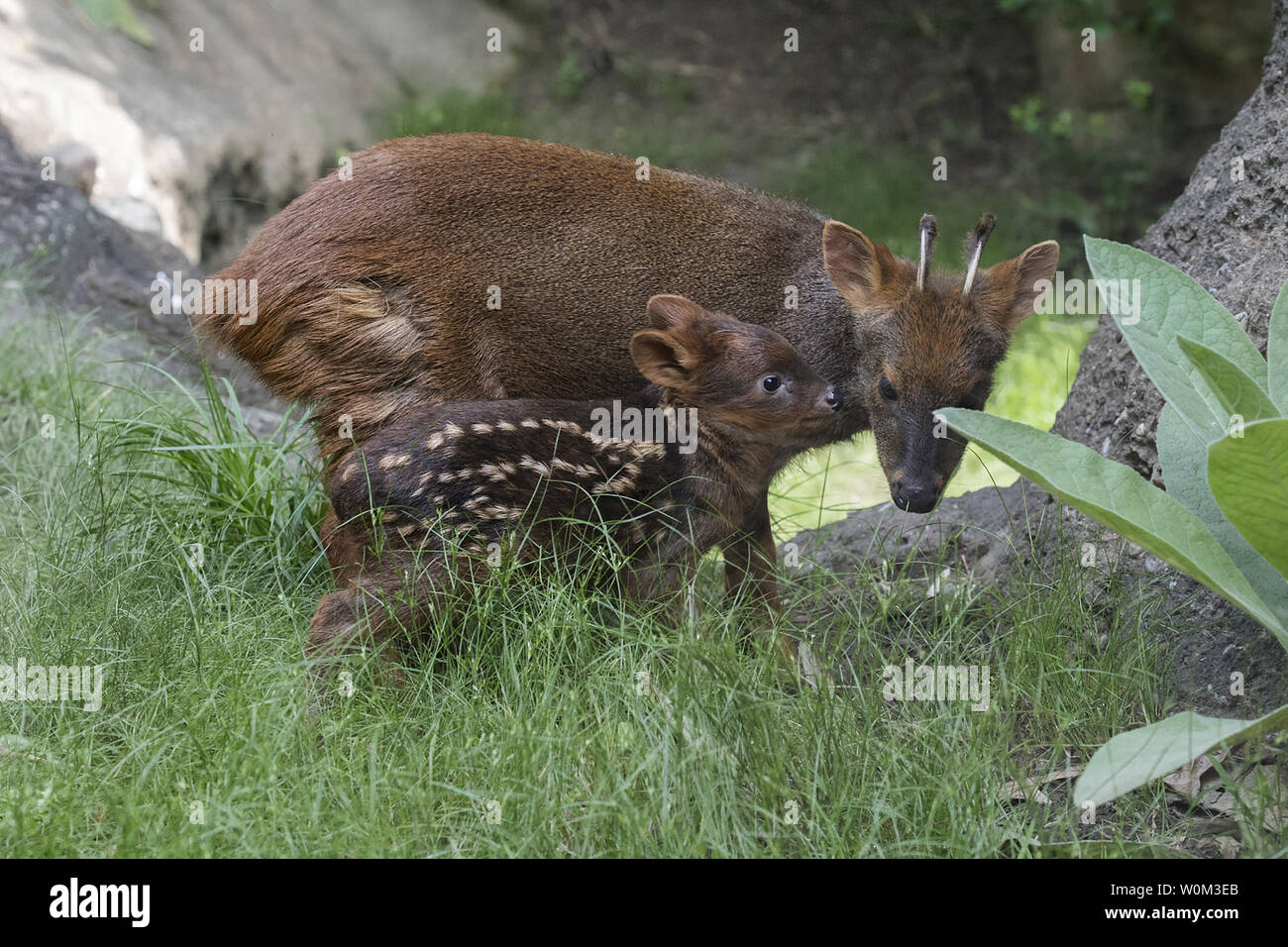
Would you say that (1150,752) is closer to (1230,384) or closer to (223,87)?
(1230,384)

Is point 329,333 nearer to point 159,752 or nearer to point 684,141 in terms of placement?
point 159,752

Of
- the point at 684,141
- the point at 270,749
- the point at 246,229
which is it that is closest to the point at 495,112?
the point at 684,141

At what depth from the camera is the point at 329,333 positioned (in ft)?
14.1

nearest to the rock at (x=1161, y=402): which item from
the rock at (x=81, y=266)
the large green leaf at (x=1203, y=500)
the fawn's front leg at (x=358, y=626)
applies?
the large green leaf at (x=1203, y=500)

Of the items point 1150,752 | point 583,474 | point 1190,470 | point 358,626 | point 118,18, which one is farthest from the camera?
point 118,18

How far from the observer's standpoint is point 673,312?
4391 mm

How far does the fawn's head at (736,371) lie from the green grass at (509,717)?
22.9 inches

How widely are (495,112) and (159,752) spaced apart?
7768 millimetres

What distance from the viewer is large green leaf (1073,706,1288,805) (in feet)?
9.02

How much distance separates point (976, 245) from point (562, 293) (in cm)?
140

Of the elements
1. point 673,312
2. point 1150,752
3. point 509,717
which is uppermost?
point 673,312

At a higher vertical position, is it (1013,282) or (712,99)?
(712,99)

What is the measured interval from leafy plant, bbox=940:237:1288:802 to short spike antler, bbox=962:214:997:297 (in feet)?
2.73

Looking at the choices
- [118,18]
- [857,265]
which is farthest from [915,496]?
[118,18]
